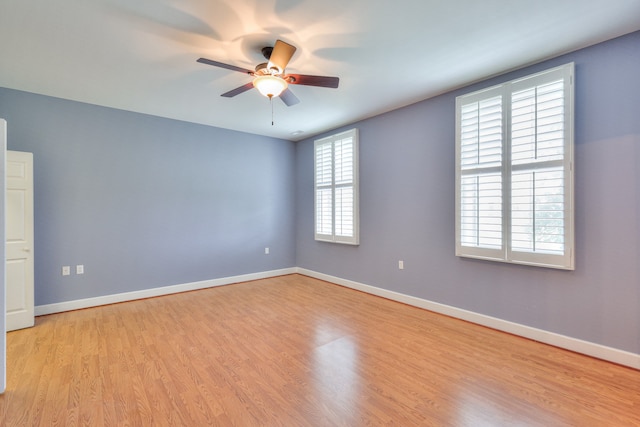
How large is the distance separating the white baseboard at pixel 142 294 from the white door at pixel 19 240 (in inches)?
15.9

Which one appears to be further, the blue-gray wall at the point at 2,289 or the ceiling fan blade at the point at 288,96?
the ceiling fan blade at the point at 288,96

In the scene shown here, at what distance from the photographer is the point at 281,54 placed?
7.43 feet

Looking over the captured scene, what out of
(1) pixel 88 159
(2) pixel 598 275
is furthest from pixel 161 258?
(2) pixel 598 275

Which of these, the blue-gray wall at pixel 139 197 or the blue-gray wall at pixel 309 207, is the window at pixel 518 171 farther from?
the blue-gray wall at pixel 139 197

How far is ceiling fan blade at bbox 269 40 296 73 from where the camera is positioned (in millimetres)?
2176

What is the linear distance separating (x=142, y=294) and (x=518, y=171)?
5.12 meters

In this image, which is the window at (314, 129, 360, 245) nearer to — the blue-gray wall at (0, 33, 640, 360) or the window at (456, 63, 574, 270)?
the blue-gray wall at (0, 33, 640, 360)

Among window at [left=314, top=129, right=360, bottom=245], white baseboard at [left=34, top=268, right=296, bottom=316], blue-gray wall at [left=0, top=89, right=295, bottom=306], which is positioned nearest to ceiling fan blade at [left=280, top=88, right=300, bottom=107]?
window at [left=314, top=129, right=360, bottom=245]

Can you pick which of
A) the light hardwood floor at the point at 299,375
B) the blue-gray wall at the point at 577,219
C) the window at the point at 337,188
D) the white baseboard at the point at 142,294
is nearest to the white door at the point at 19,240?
the light hardwood floor at the point at 299,375

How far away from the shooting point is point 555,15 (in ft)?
7.13

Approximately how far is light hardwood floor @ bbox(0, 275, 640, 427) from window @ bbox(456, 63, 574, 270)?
3.22 feet

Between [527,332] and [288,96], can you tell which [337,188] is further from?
[527,332]

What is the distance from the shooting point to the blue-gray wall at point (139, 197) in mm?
3680

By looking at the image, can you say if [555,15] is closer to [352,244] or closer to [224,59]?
[224,59]
